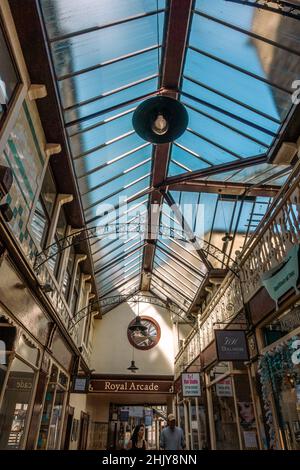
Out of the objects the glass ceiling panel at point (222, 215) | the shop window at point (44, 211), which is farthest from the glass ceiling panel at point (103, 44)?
the glass ceiling panel at point (222, 215)

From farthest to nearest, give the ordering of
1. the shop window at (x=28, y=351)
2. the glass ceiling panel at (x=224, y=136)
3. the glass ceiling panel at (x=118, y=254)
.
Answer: the glass ceiling panel at (x=118, y=254)
the glass ceiling panel at (x=224, y=136)
the shop window at (x=28, y=351)

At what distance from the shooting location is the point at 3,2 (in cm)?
320

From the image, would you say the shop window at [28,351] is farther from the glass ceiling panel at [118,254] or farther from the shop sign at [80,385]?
the glass ceiling panel at [118,254]

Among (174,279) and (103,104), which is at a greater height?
(174,279)

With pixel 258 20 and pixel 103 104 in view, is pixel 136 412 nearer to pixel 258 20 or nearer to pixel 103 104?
pixel 103 104

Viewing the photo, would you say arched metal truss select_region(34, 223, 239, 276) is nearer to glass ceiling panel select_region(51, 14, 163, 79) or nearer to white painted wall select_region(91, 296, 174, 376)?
glass ceiling panel select_region(51, 14, 163, 79)

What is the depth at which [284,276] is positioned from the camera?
3.37 metres

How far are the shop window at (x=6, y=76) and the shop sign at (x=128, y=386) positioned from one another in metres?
11.6

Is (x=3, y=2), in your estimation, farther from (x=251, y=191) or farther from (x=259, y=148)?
(x=251, y=191)

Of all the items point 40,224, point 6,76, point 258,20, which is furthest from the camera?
point 40,224

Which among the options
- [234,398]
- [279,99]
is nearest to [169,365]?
[234,398]

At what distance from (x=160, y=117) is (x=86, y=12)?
89.4 inches

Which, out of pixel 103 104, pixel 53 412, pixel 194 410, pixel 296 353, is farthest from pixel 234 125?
pixel 194 410

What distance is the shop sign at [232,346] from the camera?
4.54m
